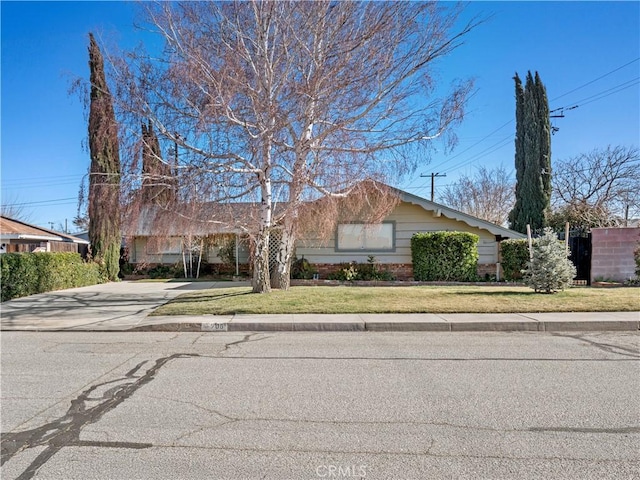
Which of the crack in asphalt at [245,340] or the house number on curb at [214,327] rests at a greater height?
the house number on curb at [214,327]

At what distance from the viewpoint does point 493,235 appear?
57.7ft

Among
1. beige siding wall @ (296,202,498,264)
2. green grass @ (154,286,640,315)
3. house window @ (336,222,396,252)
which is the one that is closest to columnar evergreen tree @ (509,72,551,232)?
beige siding wall @ (296,202,498,264)

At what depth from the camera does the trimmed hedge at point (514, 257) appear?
15.9 meters

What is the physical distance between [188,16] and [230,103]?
237 cm

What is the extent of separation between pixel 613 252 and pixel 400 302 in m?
9.78

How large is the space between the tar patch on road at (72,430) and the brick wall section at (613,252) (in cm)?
1594

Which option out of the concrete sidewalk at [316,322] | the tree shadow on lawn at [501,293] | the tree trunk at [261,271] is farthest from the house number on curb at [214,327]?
the tree shadow on lawn at [501,293]

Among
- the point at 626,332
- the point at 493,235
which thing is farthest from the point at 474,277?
the point at 626,332

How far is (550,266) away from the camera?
1147cm

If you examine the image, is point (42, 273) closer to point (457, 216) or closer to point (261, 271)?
point (261, 271)

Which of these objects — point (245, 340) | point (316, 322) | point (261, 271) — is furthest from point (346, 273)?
point (245, 340)

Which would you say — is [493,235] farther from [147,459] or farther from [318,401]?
[147,459]

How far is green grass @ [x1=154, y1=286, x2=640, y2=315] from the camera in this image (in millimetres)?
9680

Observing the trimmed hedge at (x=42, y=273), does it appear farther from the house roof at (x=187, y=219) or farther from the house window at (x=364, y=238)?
the house window at (x=364, y=238)
